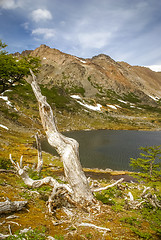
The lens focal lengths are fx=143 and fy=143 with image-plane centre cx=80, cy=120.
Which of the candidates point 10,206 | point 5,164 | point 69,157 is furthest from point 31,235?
point 5,164

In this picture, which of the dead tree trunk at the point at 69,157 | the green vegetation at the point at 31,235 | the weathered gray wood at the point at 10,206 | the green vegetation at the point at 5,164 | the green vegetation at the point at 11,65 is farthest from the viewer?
the green vegetation at the point at 5,164

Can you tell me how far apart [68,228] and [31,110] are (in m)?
101

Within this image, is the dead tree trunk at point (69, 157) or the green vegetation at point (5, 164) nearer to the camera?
the dead tree trunk at point (69, 157)

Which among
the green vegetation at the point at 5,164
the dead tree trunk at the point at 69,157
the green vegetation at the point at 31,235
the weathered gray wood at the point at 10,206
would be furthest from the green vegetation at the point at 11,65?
the green vegetation at the point at 31,235

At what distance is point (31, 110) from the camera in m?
100

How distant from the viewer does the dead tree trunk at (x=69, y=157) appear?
7775 millimetres

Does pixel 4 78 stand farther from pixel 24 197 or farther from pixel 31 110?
pixel 31 110

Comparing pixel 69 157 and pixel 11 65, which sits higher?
pixel 11 65

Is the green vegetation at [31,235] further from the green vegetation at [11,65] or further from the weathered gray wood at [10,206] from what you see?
the green vegetation at [11,65]

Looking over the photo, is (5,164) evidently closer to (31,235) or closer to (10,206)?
(10,206)

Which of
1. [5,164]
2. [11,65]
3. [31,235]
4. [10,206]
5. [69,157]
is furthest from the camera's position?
[5,164]

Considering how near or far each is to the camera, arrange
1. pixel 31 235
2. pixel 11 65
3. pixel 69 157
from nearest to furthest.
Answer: pixel 31 235 < pixel 69 157 < pixel 11 65

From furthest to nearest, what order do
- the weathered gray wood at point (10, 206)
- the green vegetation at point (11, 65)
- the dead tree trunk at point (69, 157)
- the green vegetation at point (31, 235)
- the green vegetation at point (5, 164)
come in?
the green vegetation at point (5, 164) → the green vegetation at point (11, 65) → the dead tree trunk at point (69, 157) → the weathered gray wood at point (10, 206) → the green vegetation at point (31, 235)

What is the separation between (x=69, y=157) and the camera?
325 inches
